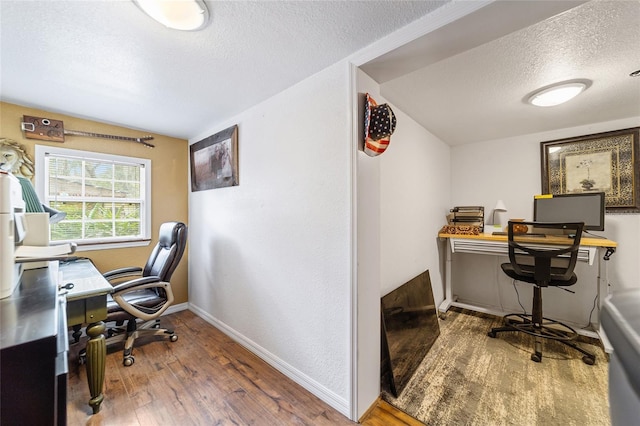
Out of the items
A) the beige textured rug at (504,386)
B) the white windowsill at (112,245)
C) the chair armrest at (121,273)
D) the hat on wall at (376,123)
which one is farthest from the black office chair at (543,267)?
the white windowsill at (112,245)

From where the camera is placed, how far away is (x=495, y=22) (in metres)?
1.07

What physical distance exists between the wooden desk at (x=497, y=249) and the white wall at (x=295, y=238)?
6.32ft

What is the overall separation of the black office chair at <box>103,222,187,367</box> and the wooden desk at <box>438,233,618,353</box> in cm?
290

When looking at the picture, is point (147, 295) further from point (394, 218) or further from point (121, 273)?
point (394, 218)

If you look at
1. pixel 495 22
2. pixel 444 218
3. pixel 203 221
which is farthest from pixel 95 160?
pixel 444 218

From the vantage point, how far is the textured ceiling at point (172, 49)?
113 centimetres

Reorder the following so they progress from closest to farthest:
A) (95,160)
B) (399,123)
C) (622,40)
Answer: (622,40), (399,123), (95,160)

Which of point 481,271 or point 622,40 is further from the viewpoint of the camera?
point 481,271

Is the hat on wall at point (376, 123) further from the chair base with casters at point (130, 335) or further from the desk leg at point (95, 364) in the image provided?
the chair base with casters at point (130, 335)

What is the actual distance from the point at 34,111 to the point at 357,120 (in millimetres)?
2927

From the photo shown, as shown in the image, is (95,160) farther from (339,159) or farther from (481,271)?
(481,271)

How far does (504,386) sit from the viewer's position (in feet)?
5.57

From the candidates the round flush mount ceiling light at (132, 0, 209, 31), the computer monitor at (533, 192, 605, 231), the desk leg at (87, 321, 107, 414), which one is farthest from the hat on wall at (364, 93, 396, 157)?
the computer monitor at (533, 192, 605, 231)

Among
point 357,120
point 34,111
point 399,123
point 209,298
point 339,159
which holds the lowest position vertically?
point 209,298
